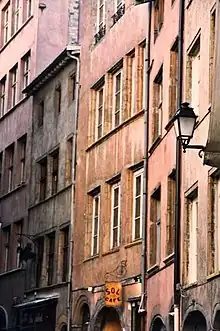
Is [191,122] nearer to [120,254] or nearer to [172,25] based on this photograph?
[172,25]

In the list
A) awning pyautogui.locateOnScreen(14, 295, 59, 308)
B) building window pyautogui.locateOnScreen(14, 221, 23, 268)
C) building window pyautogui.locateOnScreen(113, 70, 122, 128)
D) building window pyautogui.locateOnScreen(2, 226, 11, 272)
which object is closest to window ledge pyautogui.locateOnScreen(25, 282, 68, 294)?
awning pyautogui.locateOnScreen(14, 295, 59, 308)

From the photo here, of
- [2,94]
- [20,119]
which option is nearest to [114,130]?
[20,119]

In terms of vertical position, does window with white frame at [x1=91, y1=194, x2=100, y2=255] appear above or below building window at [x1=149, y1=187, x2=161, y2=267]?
above

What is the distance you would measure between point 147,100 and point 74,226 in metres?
6.85

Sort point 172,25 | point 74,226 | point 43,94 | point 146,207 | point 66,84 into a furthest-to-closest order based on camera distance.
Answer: point 43,94, point 66,84, point 74,226, point 146,207, point 172,25

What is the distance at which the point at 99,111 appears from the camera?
97.4 feet

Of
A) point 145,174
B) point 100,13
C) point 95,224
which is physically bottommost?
point 95,224

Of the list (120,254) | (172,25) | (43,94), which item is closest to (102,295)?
(120,254)

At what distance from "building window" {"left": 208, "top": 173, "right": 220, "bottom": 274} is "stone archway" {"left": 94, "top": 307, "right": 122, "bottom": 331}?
33.6ft

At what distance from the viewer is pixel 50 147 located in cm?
3447

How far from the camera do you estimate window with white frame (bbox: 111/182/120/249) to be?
2680 cm

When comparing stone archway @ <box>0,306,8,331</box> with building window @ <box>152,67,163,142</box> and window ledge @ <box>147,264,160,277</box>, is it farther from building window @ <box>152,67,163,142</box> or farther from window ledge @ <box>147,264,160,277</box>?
building window @ <box>152,67,163,142</box>

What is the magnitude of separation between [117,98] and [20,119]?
448 inches

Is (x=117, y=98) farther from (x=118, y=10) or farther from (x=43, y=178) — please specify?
(x=43, y=178)
